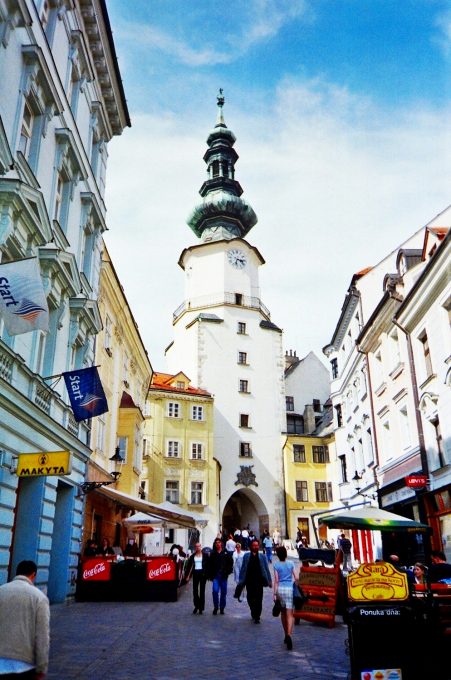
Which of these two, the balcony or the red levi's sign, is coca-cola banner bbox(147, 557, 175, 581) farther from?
the balcony

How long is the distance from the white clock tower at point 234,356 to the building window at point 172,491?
10.8 ft

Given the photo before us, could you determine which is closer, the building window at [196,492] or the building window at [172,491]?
the building window at [172,491]

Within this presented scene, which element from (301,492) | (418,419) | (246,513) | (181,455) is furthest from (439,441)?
(246,513)

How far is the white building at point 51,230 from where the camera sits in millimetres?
11273

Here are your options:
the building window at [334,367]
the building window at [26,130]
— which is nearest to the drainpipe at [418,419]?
the building window at [26,130]

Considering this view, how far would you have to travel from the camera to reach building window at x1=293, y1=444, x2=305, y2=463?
164 ft

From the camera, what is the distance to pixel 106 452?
74.7 feet

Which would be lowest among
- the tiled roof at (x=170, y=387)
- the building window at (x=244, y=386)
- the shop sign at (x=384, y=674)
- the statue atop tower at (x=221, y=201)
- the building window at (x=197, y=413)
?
the shop sign at (x=384, y=674)

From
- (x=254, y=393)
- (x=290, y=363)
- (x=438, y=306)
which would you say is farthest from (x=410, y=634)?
(x=290, y=363)

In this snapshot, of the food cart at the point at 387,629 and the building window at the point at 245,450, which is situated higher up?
the building window at the point at 245,450

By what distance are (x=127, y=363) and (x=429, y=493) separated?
15164 mm

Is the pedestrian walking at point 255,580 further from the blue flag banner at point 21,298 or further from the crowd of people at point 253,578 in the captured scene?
the blue flag banner at point 21,298

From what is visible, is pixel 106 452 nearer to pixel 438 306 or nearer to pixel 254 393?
pixel 438 306

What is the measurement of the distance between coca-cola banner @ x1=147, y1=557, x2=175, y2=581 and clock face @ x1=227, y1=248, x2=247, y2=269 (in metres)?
40.6
